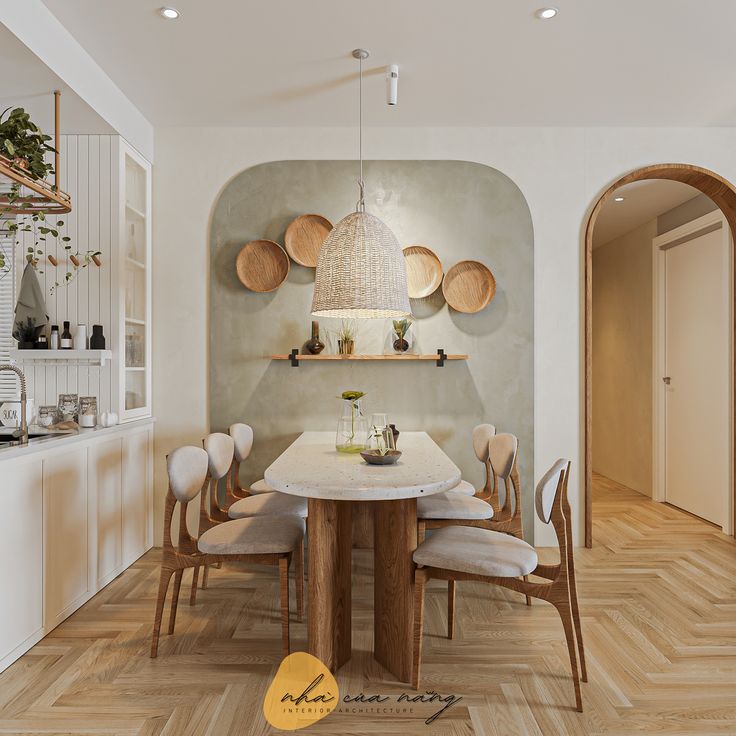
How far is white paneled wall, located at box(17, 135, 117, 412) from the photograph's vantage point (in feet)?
11.2

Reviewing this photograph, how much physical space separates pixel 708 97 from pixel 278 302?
2.82 metres

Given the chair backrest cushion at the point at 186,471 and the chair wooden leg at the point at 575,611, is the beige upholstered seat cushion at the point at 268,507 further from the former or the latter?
the chair wooden leg at the point at 575,611

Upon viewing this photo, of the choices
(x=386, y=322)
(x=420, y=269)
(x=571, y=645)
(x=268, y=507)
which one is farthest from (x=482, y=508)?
(x=420, y=269)

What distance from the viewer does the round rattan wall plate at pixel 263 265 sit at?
12.6ft

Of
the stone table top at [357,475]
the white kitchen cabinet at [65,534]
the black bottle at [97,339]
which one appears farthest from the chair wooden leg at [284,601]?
the black bottle at [97,339]

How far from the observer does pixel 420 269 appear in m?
3.88

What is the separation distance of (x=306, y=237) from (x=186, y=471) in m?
1.90

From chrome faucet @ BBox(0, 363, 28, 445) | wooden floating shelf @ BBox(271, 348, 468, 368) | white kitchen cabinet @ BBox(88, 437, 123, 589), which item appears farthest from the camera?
wooden floating shelf @ BBox(271, 348, 468, 368)

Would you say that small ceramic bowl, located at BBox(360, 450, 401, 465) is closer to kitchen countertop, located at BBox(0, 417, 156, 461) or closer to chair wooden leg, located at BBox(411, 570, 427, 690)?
chair wooden leg, located at BBox(411, 570, 427, 690)

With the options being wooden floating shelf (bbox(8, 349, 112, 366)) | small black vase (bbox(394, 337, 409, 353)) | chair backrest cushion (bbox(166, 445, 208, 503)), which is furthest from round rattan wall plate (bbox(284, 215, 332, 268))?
chair backrest cushion (bbox(166, 445, 208, 503))

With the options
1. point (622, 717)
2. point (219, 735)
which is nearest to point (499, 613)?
point (622, 717)

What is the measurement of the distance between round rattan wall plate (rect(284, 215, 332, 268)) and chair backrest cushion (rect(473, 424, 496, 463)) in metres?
1.47

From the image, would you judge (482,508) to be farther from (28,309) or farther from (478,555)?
(28,309)

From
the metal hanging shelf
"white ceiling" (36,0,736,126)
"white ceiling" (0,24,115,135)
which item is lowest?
the metal hanging shelf
